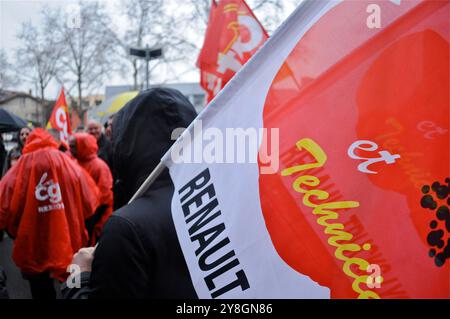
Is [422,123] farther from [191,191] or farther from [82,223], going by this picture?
[82,223]

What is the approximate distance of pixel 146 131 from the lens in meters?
1.70

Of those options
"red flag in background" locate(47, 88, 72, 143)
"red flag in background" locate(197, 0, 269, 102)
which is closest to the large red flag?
"red flag in background" locate(197, 0, 269, 102)

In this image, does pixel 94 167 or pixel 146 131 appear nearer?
pixel 146 131

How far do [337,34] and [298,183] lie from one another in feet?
1.34

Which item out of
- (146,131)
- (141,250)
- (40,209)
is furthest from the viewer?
(40,209)

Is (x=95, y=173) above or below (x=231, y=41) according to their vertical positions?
below

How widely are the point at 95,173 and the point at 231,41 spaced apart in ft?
6.80

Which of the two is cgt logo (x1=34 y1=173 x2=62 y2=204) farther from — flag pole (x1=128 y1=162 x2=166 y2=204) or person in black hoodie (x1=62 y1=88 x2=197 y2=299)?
flag pole (x1=128 y1=162 x2=166 y2=204)

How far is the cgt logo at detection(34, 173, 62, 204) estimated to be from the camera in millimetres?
3539

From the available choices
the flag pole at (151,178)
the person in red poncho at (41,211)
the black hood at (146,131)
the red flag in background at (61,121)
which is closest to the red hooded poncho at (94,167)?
the person in red poncho at (41,211)

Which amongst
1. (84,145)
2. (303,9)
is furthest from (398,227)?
(84,145)

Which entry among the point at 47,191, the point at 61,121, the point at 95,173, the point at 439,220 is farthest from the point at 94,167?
the point at 439,220

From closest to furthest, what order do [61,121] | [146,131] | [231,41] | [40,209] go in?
[146,131] → [40,209] → [231,41] → [61,121]

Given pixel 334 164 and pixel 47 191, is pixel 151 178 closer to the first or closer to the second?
pixel 334 164
